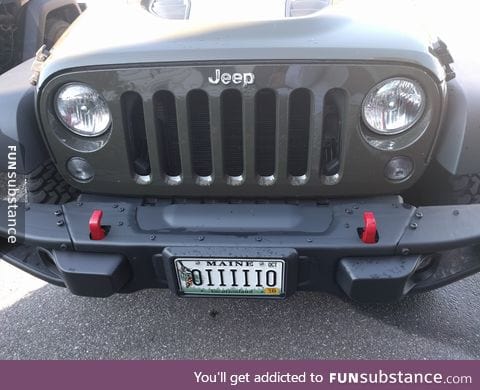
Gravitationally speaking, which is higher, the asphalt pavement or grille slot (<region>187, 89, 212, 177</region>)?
grille slot (<region>187, 89, 212, 177</region>)

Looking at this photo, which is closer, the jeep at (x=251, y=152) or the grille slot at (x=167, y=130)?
the jeep at (x=251, y=152)

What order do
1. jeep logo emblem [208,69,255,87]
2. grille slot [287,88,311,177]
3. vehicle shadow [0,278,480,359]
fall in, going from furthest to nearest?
vehicle shadow [0,278,480,359], grille slot [287,88,311,177], jeep logo emblem [208,69,255,87]

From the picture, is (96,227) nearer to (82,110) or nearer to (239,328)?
(82,110)

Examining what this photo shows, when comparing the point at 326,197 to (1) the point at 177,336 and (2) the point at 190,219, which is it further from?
(1) the point at 177,336

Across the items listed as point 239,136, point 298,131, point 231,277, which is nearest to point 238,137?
point 239,136

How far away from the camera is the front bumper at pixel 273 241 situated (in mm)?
1852

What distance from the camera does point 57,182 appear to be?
7.51ft

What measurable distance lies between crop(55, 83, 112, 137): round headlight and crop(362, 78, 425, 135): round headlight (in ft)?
3.55

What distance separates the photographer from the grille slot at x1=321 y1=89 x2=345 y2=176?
6.05 feet

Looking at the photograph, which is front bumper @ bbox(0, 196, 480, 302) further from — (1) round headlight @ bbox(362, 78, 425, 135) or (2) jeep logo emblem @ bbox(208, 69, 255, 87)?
(2) jeep logo emblem @ bbox(208, 69, 255, 87)

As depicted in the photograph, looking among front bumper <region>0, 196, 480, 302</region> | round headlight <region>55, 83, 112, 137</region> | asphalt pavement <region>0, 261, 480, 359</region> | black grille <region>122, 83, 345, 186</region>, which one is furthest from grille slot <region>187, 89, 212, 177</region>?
asphalt pavement <region>0, 261, 480, 359</region>

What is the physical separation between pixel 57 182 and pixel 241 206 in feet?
3.16

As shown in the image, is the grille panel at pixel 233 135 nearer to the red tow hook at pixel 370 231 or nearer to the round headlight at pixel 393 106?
the round headlight at pixel 393 106

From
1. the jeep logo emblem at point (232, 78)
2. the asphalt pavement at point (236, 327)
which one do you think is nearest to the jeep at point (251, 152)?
the jeep logo emblem at point (232, 78)
